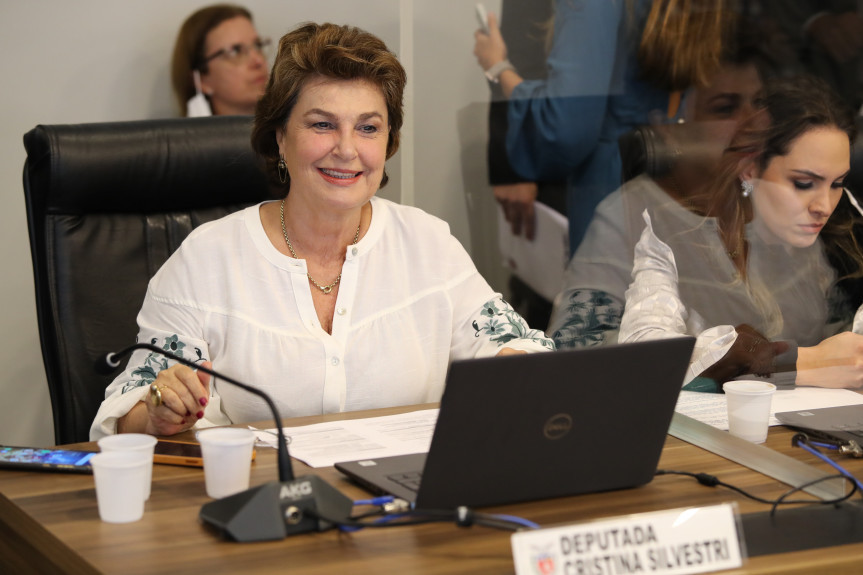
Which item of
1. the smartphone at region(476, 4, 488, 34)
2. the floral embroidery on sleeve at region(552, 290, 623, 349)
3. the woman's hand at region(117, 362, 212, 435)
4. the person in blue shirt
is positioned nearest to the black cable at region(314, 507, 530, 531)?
the woman's hand at region(117, 362, 212, 435)

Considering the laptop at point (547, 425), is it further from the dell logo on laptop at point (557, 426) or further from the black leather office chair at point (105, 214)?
the black leather office chair at point (105, 214)

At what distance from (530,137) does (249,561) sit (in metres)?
1.99

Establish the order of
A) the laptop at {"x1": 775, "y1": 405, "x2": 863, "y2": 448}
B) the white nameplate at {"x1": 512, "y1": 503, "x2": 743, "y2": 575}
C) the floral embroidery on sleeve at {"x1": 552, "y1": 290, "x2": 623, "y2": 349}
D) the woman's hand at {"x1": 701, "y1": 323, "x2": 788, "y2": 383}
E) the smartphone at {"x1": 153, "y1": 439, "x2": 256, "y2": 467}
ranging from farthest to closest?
the floral embroidery on sleeve at {"x1": 552, "y1": 290, "x2": 623, "y2": 349}
the woman's hand at {"x1": 701, "y1": 323, "x2": 788, "y2": 383}
the laptop at {"x1": 775, "y1": 405, "x2": 863, "y2": 448}
the smartphone at {"x1": 153, "y1": 439, "x2": 256, "y2": 467}
the white nameplate at {"x1": 512, "y1": 503, "x2": 743, "y2": 575}

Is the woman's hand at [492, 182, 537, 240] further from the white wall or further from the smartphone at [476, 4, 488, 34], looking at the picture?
the smartphone at [476, 4, 488, 34]

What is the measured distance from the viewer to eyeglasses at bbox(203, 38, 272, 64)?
2881 millimetres

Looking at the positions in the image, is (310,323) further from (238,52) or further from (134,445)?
(238,52)

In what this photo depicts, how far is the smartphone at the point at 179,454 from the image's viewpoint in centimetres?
121

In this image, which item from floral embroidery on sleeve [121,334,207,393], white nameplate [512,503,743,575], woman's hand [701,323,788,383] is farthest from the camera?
woman's hand [701,323,788,383]

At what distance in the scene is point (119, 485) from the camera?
39.9 inches

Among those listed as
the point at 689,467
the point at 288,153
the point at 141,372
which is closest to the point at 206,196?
the point at 288,153

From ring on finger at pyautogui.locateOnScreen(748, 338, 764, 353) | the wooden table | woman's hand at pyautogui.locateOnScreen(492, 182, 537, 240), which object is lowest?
the wooden table

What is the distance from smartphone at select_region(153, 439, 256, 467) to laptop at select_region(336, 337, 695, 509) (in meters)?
0.21

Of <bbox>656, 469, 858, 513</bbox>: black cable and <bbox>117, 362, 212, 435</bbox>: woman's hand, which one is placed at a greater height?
<bbox>117, 362, 212, 435</bbox>: woman's hand

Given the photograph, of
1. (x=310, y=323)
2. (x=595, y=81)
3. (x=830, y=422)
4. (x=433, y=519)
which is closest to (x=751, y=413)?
(x=830, y=422)
